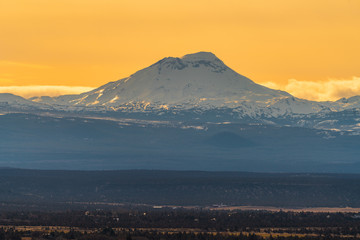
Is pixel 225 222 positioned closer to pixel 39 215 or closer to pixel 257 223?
pixel 257 223

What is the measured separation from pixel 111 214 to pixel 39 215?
10268 mm

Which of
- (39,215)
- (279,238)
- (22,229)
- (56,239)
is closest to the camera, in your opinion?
(56,239)

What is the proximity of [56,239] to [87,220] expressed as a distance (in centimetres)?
3389

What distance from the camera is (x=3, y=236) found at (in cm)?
12644

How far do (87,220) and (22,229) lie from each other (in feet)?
52.3

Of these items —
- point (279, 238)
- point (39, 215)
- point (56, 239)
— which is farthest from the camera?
point (39, 215)

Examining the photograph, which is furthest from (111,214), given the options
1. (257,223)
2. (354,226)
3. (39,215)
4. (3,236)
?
(3,236)

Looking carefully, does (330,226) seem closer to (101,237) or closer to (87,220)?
(87,220)

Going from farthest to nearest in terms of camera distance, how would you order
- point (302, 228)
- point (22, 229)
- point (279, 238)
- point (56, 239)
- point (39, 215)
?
point (39, 215) → point (302, 228) → point (22, 229) → point (279, 238) → point (56, 239)

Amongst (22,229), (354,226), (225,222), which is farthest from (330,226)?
(22,229)

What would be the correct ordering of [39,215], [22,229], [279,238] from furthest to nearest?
[39,215] → [22,229] → [279,238]

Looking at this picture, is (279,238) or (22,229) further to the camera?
(22,229)

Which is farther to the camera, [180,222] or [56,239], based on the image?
[180,222]

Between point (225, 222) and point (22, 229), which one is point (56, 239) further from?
point (225, 222)
